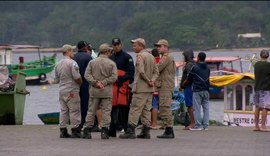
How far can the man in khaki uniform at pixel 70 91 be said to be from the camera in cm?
1820

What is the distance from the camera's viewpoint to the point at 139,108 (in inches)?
706

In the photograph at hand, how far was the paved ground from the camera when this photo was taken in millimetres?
15828

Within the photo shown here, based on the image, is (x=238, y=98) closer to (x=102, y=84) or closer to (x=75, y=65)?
(x=75, y=65)

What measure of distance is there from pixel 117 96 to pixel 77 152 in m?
2.63

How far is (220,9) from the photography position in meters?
144

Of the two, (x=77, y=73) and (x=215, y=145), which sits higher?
(x=77, y=73)

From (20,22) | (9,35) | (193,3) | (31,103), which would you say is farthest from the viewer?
(193,3)

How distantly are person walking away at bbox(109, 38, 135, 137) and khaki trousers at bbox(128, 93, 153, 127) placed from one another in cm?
32

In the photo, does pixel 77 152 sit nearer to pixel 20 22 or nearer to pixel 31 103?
pixel 31 103

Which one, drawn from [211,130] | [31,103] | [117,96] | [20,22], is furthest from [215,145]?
[20,22]

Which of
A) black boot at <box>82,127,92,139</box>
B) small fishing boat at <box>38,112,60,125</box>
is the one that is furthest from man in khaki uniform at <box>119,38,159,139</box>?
small fishing boat at <box>38,112,60,125</box>

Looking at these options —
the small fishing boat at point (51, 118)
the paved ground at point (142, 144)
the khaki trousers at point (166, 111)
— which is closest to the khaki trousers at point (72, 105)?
the paved ground at point (142, 144)

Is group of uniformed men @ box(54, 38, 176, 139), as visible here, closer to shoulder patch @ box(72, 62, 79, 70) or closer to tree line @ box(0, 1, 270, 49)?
shoulder patch @ box(72, 62, 79, 70)

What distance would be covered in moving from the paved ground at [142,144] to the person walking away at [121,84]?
523 millimetres
